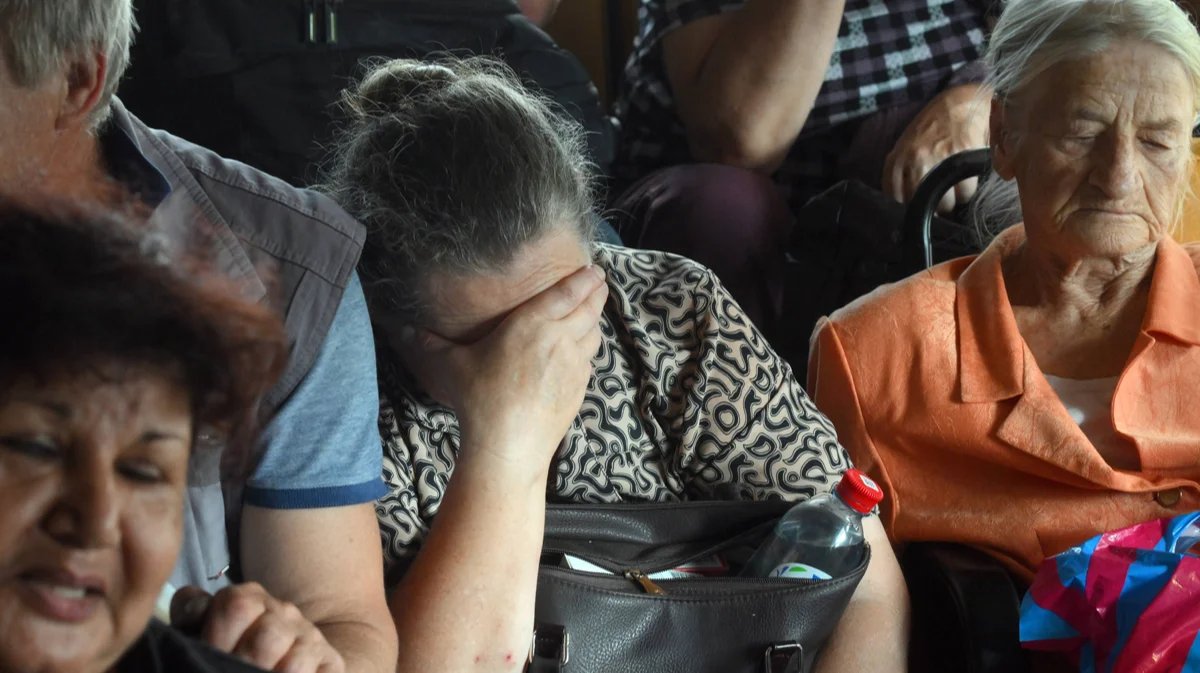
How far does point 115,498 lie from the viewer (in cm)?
63

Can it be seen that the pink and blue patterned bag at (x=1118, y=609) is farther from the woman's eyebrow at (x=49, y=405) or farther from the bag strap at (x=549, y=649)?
the woman's eyebrow at (x=49, y=405)

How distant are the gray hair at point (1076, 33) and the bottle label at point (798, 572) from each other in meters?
0.74

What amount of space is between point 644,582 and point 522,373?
0.23 m

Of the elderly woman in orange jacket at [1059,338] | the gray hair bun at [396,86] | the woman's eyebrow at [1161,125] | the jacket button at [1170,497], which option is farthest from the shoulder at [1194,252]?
the gray hair bun at [396,86]

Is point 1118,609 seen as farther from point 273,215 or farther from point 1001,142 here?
point 273,215

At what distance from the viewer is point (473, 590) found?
124cm

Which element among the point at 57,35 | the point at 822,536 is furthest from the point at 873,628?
the point at 57,35

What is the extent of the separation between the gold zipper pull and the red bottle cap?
23 centimetres

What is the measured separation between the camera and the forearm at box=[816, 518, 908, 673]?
150 cm

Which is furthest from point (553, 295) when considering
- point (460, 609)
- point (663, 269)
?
point (460, 609)

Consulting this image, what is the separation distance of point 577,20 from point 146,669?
2.46 m

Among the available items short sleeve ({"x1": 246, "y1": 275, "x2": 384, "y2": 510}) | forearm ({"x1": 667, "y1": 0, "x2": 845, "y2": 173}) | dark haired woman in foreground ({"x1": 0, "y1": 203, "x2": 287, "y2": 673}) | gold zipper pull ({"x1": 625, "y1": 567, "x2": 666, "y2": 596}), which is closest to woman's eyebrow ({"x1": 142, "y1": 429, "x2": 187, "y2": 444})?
dark haired woman in foreground ({"x1": 0, "y1": 203, "x2": 287, "y2": 673})

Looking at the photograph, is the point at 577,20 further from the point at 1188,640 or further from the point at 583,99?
the point at 1188,640

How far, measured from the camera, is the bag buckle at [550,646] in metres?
1.27
